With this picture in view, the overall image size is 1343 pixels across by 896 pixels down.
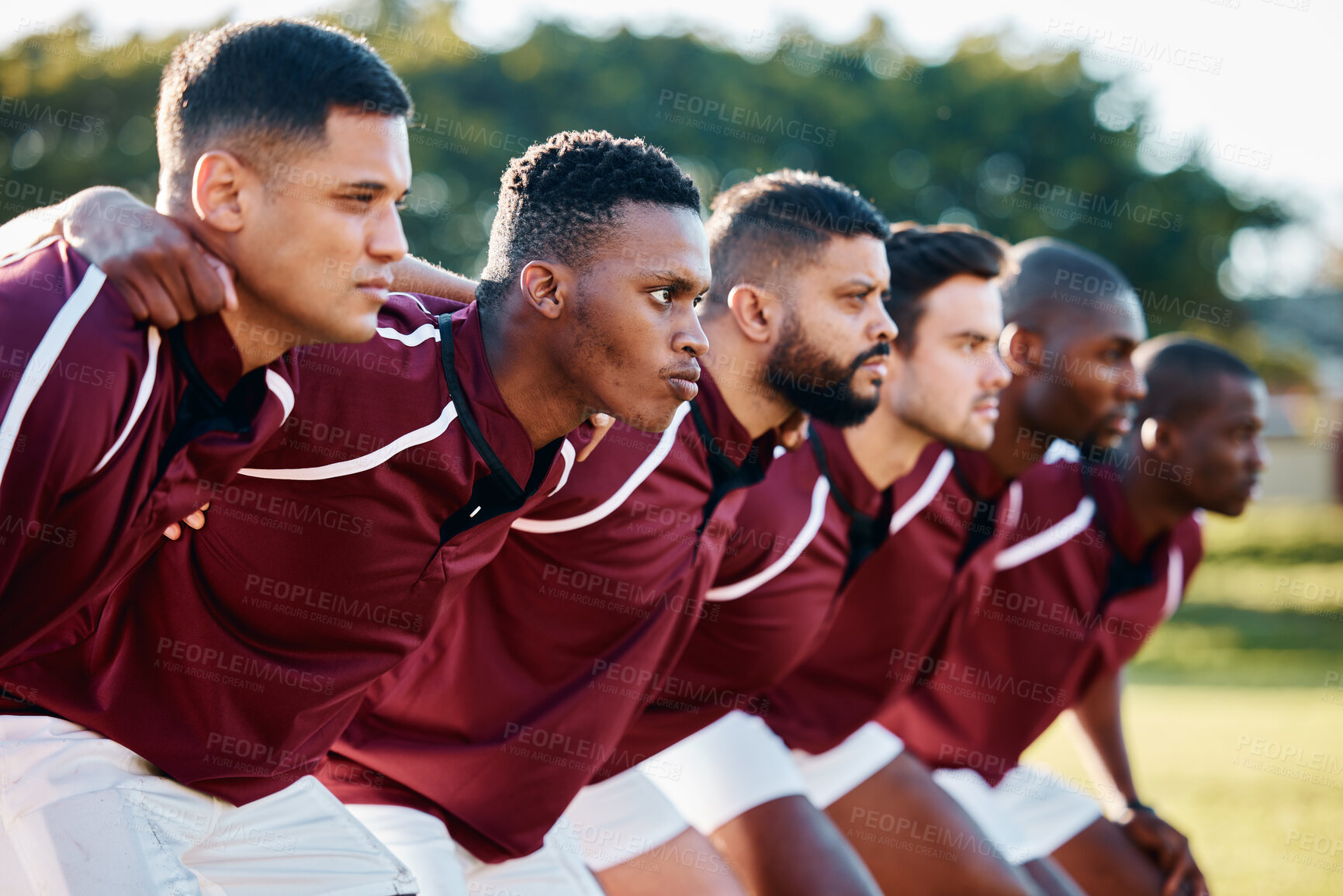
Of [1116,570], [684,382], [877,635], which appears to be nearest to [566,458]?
[684,382]

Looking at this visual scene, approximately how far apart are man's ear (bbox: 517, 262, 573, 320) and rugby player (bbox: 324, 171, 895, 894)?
46 centimetres

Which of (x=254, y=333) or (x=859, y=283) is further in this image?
(x=859, y=283)

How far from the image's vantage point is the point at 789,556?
4.59 m

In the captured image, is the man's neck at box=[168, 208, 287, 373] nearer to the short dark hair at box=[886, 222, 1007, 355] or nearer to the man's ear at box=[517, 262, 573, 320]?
the man's ear at box=[517, 262, 573, 320]

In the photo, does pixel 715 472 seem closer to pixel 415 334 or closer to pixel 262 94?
pixel 415 334

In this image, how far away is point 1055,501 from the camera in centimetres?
610

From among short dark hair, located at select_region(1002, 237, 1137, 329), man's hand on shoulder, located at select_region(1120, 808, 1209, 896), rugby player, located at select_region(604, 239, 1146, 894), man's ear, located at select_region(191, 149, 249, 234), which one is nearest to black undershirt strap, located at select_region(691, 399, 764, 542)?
rugby player, located at select_region(604, 239, 1146, 894)

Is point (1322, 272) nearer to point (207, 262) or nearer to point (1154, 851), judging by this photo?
point (1154, 851)

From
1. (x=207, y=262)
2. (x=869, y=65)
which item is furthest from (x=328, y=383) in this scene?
(x=869, y=65)

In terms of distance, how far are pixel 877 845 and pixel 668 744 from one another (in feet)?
3.86

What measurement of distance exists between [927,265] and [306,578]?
3161 mm

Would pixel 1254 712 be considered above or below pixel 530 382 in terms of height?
below

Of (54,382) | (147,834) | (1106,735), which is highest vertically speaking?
(54,382)

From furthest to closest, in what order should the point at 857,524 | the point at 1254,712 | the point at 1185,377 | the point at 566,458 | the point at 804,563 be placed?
the point at 1254,712 → the point at 1185,377 → the point at 857,524 → the point at 804,563 → the point at 566,458
